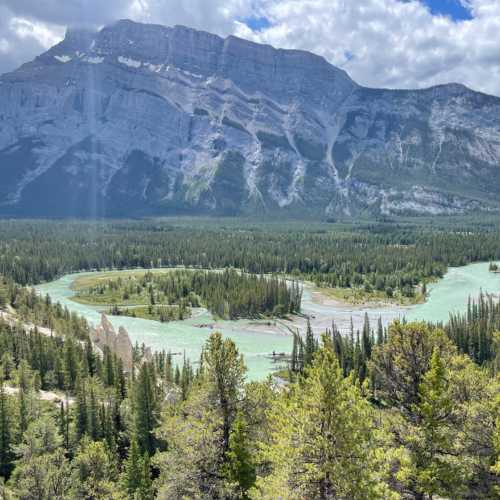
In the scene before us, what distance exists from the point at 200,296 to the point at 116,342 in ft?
237

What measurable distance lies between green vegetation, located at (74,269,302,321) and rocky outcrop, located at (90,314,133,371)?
119 ft

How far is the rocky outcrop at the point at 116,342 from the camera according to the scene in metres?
96.8

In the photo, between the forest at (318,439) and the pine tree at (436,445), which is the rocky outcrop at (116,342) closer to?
the forest at (318,439)

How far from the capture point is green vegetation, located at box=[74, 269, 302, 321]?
6058 inches

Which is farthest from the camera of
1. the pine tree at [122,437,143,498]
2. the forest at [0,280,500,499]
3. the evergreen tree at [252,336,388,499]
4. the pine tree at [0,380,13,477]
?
the pine tree at [0,380,13,477]

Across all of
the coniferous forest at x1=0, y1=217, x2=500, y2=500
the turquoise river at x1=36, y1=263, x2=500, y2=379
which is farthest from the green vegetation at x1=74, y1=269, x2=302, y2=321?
the coniferous forest at x1=0, y1=217, x2=500, y2=500

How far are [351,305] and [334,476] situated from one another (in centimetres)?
14388

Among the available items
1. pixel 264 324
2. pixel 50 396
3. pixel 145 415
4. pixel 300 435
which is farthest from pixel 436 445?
pixel 264 324

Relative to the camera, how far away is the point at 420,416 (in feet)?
103

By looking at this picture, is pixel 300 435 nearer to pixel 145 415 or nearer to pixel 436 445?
pixel 436 445

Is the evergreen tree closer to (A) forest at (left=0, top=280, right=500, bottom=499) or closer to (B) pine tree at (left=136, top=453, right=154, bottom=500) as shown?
(A) forest at (left=0, top=280, right=500, bottom=499)

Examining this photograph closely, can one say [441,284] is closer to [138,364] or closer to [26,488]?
[138,364]

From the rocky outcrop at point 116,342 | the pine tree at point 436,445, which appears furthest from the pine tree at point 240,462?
the rocky outcrop at point 116,342

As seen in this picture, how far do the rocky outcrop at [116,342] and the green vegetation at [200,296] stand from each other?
119 feet
